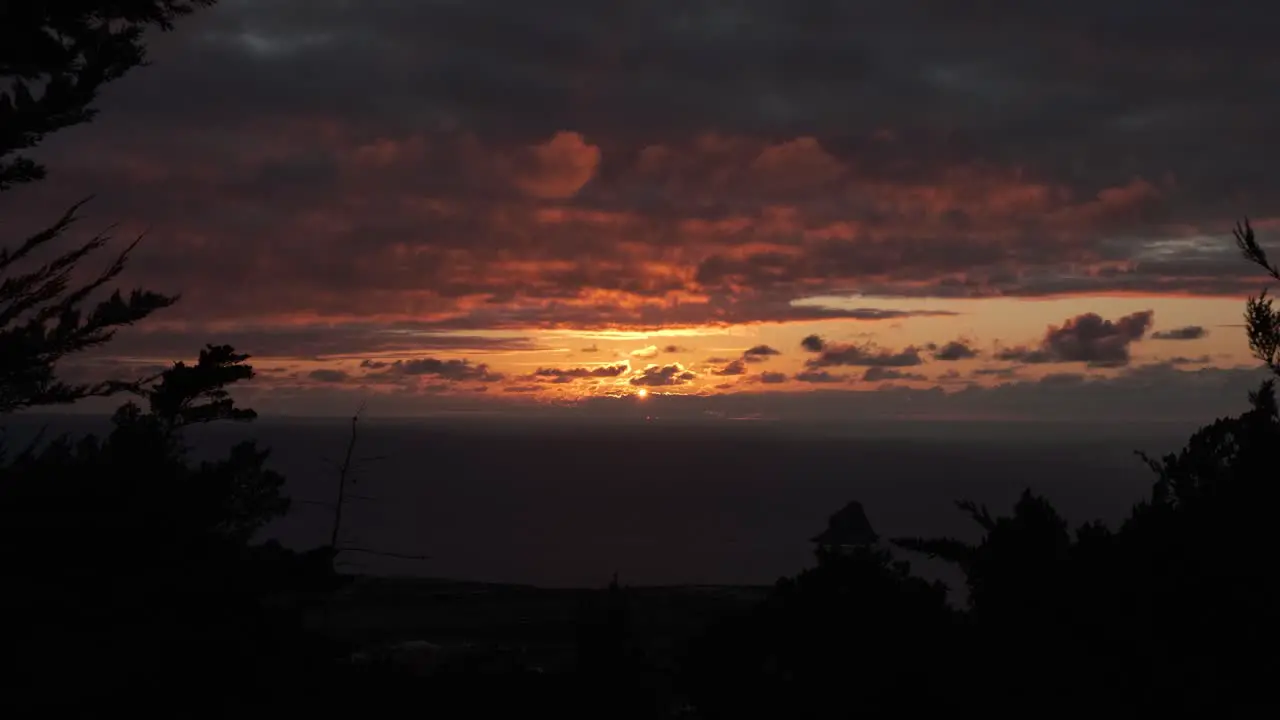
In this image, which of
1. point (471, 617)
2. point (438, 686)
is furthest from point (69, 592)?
point (471, 617)

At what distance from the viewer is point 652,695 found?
9758 millimetres

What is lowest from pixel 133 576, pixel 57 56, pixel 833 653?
pixel 833 653

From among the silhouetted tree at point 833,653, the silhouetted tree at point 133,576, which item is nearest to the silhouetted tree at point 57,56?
the silhouetted tree at point 133,576

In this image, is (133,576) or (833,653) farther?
(833,653)

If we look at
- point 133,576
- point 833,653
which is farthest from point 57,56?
point 833,653

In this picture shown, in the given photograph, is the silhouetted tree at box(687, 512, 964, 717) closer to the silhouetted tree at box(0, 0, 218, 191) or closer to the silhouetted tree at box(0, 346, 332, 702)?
the silhouetted tree at box(0, 346, 332, 702)

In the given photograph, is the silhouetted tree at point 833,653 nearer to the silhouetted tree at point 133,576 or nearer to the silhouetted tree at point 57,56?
the silhouetted tree at point 133,576

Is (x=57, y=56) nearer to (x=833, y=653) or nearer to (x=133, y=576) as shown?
(x=133, y=576)

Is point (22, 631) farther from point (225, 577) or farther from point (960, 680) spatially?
point (960, 680)

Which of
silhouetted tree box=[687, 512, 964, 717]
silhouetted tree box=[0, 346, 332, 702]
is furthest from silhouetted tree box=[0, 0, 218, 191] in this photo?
silhouetted tree box=[687, 512, 964, 717]

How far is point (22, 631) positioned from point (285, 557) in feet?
7.06

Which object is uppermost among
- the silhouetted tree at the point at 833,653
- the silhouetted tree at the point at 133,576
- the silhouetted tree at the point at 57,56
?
the silhouetted tree at the point at 57,56

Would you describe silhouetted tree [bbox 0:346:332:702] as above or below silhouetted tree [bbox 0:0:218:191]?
below

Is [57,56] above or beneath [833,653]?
above
